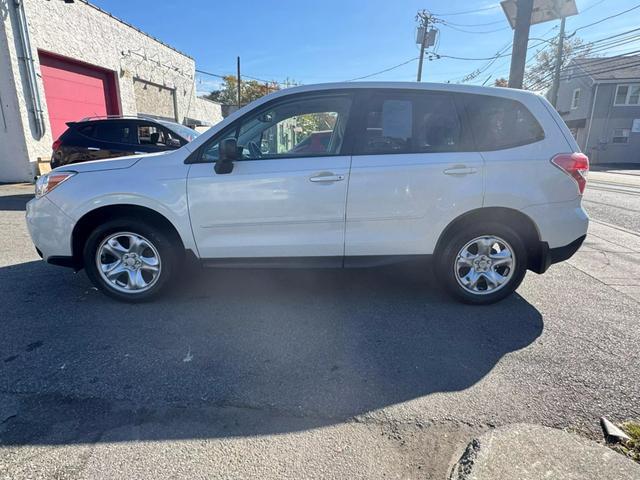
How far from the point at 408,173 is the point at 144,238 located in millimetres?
2402

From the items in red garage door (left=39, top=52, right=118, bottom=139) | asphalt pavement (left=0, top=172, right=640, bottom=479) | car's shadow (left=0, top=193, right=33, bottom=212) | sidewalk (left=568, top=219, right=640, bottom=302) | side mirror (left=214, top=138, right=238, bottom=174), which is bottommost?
sidewalk (left=568, top=219, right=640, bottom=302)

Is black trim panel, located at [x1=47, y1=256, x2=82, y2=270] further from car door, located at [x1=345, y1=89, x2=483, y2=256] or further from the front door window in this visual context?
car door, located at [x1=345, y1=89, x2=483, y2=256]

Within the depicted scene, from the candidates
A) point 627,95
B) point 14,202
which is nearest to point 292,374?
point 14,202

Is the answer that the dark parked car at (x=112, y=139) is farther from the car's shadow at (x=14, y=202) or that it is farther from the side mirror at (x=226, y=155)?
the side mirror at (x=226, y=155)

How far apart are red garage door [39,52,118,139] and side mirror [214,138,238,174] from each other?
11470 millimetres

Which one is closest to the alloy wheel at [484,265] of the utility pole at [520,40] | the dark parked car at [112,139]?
the utility pole at [520,40]

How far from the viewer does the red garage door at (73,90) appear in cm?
1162

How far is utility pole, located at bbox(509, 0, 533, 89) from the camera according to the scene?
7176 mm

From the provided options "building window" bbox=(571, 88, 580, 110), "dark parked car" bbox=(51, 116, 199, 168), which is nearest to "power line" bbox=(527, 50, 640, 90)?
"building window" bbox=(571, 88, 580, 110)

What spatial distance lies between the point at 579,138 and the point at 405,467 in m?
38.9

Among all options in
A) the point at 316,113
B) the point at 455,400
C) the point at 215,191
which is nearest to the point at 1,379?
the point at 215,191

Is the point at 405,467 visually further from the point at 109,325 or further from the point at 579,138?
the point at 579,138

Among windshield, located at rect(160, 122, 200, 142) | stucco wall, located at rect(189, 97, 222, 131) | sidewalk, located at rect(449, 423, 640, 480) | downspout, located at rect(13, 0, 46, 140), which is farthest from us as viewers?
stucco wall, located at rect(189, 97, 222, 131)

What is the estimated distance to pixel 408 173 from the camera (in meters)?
3.32
